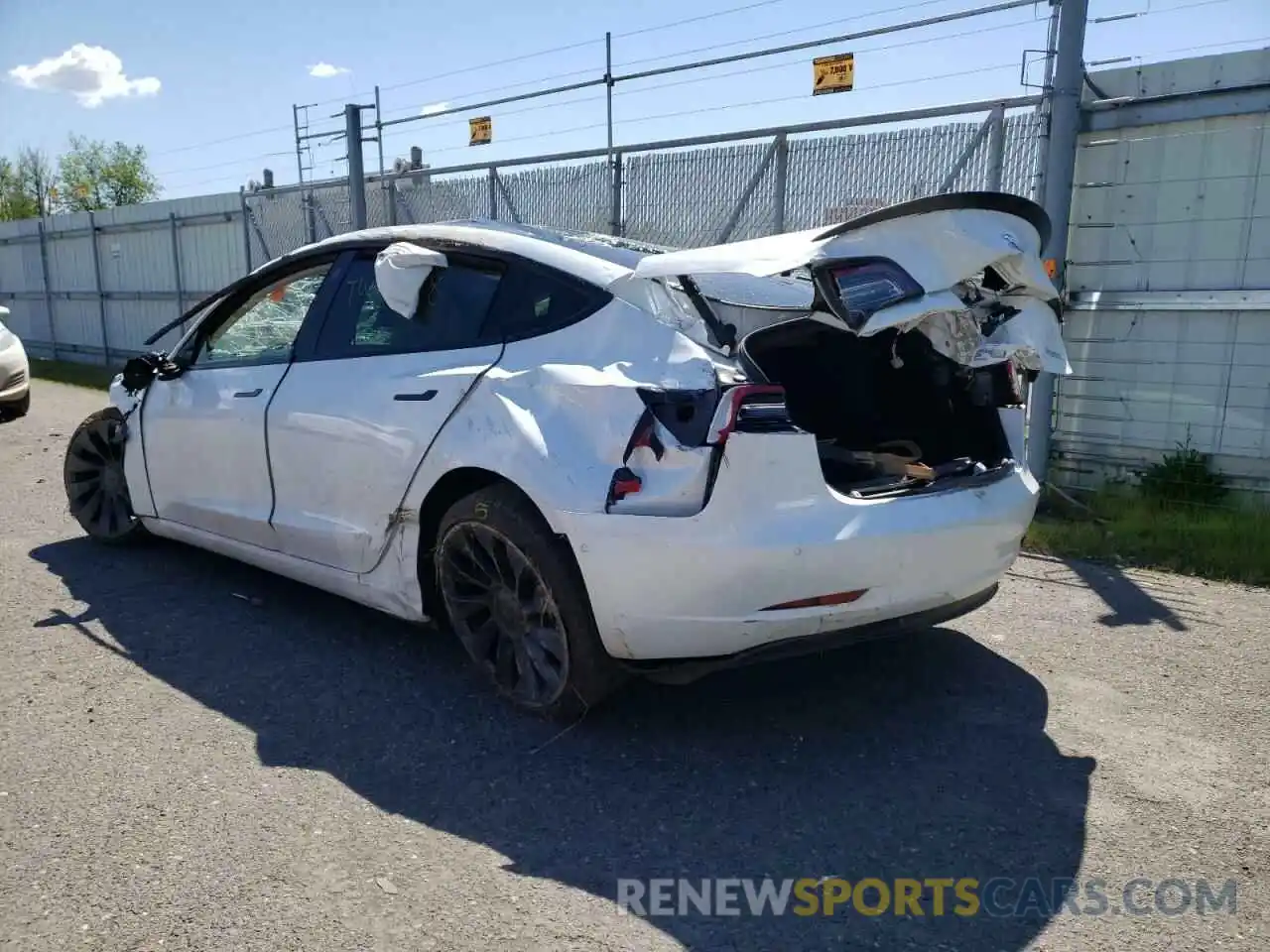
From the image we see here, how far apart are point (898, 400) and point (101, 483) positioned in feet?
14.7

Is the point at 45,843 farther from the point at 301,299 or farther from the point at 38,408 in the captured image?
the point at 38,408

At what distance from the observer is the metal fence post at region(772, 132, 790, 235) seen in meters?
7.93

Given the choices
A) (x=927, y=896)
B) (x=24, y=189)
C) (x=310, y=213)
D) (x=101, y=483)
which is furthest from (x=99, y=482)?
(x=24, y=189)

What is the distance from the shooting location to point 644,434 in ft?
10.0

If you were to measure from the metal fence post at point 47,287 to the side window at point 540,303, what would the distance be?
19.1m

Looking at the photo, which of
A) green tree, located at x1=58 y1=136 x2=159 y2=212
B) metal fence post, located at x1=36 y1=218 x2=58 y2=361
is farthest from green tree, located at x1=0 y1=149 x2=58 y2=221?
metal fence post, located at x1=36 y1=218 x2=58 y2=361

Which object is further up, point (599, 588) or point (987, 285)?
point (987, 285)

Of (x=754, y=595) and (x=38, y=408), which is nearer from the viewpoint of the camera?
(x=754, y=595)

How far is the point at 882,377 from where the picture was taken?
393 cm

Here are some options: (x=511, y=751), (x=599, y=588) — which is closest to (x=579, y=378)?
(x=599, y=588)

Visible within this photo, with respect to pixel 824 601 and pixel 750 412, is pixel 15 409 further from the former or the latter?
pixel 824 601

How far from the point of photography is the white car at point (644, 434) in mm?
3020

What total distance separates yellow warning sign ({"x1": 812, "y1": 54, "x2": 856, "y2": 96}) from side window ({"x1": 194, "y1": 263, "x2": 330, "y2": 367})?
14.5 ft

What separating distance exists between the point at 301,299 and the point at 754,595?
266cm
